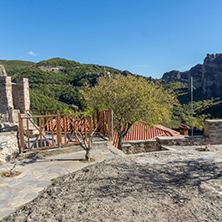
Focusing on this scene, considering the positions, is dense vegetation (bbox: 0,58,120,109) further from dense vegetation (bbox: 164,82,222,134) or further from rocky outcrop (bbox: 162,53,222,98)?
rocky outcrop (bbox: 162,53,222,98)

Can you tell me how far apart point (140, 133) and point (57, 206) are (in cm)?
1224

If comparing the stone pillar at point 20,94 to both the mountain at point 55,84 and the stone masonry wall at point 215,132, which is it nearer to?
the stone masonry wall at point 215,132

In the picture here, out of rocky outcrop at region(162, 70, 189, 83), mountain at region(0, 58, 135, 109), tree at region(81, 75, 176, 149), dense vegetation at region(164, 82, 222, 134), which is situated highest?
rocky outcrop at region(162, 70, 189, 83)

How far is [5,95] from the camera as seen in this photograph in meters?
10.2

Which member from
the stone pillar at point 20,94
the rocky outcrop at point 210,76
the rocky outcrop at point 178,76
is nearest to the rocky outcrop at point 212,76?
the rocky outcrop at point 210,76

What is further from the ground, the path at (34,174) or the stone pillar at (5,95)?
the stone pillar at (5,95)

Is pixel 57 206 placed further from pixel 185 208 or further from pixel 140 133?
pixel 140 133

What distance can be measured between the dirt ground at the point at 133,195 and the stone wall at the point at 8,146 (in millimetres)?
2159

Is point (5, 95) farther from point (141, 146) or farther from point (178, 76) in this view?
point (178, 76)

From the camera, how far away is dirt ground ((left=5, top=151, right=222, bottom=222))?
256 centimetres

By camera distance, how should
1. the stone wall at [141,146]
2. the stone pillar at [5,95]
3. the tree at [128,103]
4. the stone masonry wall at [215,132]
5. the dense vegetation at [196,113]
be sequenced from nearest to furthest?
the stone masonry wall at [215,132], the stone wall at [141,146], the tree at [128,103], the stone pillar at [5,95], the dense vegetation at [196,113]

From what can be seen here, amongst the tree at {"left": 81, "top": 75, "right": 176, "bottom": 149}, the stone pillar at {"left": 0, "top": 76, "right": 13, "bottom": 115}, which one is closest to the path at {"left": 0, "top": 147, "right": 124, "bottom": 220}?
the tree at {"left": 81, "top": 75, "right": 176, "bottom": 149}

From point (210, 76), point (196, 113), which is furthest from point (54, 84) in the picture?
point (210, 76)

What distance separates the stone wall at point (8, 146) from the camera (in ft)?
16.7
